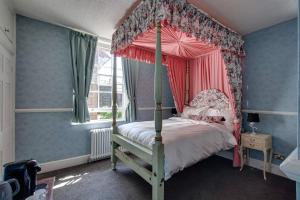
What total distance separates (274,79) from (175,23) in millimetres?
2287

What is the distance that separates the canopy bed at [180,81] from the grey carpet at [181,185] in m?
→ 0.30

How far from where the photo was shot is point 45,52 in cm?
287

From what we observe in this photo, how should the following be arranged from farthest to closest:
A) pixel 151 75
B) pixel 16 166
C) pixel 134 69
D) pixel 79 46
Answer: pixel 151 75, pixel 134 69, pixel 79 46, pixel 16 166

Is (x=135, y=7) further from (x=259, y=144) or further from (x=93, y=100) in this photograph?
Result: (x=259, y=144)

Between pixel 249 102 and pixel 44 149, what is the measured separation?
4067 millimetres

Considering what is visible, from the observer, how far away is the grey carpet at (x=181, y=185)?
2184 millimetres

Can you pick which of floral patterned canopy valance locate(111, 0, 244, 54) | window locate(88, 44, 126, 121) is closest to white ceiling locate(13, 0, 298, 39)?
floral patterned canopy valance locate(111, 0, 244, 54)

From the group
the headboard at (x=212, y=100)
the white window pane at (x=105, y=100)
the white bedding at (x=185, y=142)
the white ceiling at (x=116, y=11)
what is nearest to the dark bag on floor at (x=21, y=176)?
the white bedding at (x=185, y=142)

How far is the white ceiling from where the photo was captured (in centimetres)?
223

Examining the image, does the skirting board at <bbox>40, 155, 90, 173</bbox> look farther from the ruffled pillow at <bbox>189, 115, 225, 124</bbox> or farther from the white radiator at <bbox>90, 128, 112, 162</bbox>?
the ruffled pillow at <bbox>189, 115, 225, 124</bbox>

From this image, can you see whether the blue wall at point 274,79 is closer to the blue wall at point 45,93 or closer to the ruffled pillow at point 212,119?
the ruffled pillow at point 212,119

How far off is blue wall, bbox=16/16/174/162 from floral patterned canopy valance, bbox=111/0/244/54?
110cm

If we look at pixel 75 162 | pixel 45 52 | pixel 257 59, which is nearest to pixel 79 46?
pixel 45 52

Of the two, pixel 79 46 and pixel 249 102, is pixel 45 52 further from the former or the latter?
pixel 249 102
